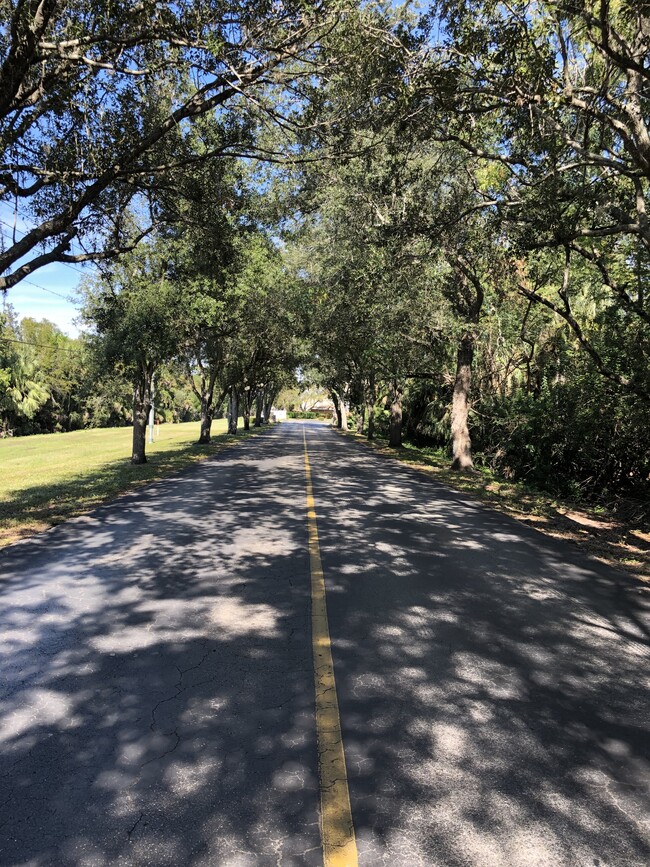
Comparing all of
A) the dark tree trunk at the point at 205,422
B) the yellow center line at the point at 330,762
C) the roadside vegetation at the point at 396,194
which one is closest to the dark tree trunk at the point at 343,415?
the dark tree trunk at the point at 205,422

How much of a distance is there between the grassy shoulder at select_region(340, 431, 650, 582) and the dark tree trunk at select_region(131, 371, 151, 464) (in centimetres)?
968

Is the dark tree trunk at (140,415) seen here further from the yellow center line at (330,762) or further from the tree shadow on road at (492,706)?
the yellow center line at (330,762)

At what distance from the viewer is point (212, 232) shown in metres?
11.9

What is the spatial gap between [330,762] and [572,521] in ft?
31.5

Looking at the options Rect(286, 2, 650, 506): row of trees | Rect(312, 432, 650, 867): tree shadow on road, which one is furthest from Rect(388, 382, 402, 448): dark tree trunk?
Rect(312, 432, 650, 867): tree shadow on road

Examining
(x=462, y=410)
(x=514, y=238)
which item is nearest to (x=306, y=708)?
(x=514, y=238)

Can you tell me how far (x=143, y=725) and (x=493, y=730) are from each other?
2.13 meters

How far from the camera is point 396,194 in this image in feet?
44.4

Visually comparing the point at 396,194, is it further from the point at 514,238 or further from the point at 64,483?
the point at 64,483

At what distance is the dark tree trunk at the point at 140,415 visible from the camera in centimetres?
1923

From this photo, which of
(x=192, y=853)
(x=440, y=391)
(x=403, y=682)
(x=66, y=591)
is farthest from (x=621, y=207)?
(x=440, y=391)

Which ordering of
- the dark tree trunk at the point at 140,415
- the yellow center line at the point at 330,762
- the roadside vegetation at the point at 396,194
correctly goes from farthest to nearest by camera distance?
the dark tree trunk at the point at 140,415 → the roadside vegetation at the point at 396,194 → the yellow center line at the point at 330,762

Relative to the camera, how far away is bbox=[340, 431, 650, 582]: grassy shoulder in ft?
28.2

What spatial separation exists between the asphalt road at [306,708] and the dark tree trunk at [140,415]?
38.6ft
